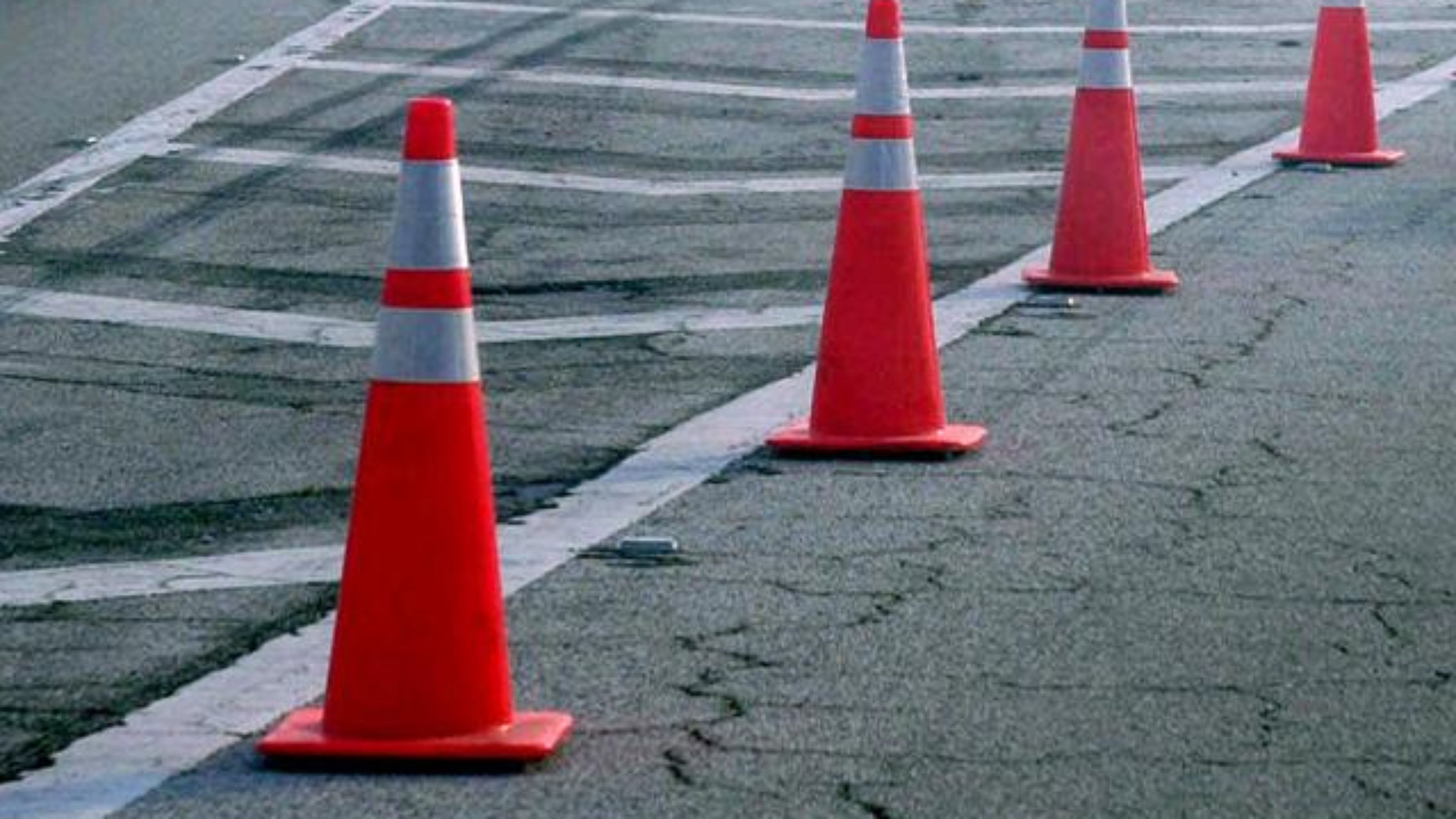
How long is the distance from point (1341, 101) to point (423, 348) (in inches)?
355

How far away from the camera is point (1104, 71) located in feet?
35.7

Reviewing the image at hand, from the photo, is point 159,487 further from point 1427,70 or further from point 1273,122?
point 1427,70

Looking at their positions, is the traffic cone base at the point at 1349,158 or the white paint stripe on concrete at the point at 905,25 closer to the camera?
the traffic cone base at the point at 1349,158

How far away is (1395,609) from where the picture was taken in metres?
6.68

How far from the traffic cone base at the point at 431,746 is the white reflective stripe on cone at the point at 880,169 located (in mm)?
3081

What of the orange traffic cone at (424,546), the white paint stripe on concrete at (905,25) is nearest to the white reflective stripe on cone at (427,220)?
the orange traffic cone at (424,546)

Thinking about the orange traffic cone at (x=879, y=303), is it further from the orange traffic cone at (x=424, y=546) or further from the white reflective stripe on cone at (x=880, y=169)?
the orange traffic cone at (x=424, y=546)

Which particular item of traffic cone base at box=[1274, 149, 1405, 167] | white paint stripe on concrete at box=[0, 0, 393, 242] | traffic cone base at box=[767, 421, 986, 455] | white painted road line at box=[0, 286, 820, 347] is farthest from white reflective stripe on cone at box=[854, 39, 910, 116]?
traffic cone base at box=[1274, 149, 1405, 167]

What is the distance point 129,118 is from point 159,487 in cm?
778

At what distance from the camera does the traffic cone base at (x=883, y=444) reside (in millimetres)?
8344

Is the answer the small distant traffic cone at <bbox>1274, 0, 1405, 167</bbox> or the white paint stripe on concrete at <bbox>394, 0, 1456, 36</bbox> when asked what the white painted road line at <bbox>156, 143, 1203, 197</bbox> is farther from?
the white paint stripe on concrete at <bbox>394, 0, 1456, 36</bbox>

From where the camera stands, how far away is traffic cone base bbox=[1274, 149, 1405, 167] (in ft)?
46.6

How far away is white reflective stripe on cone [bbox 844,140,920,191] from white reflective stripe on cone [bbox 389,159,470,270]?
2.71 metres

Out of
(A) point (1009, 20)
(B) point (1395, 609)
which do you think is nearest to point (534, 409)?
(B) point (1395, 609)
